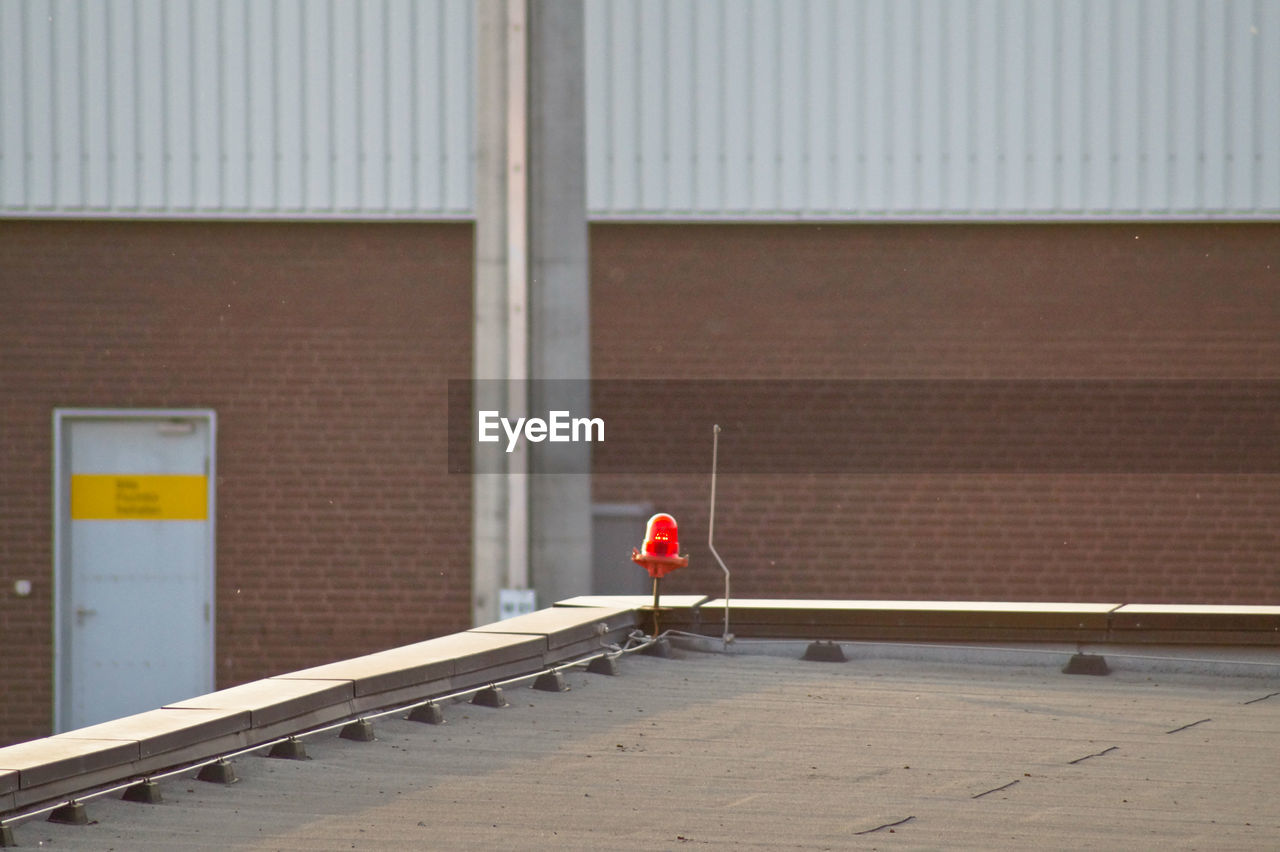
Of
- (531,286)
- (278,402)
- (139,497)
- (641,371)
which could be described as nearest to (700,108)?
(531,286)

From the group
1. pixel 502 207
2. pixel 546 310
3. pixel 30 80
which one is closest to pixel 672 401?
pixel 546 310

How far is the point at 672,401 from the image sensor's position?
1218 cm

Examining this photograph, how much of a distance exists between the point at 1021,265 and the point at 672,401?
9.80ft

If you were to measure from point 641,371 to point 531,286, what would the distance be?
111cm

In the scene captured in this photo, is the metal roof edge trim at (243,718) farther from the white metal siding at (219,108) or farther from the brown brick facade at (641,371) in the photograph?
the white metal siding at (219,108)

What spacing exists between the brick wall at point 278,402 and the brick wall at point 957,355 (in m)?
1.48

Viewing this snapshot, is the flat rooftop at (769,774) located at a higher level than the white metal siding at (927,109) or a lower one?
lower

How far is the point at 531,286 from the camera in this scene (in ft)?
39.3

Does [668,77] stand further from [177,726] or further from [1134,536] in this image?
[177,726]

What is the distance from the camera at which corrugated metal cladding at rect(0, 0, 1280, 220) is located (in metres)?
12.1

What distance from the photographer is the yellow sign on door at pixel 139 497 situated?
12.5 meters

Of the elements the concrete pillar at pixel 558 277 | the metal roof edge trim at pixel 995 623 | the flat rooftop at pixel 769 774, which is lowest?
the flat rooftop at pixel 769 774

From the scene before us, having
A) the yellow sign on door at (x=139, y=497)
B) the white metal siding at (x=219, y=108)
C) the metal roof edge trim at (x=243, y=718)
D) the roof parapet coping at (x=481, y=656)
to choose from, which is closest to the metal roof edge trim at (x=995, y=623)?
the roof parapet coping at (x=481, y=656)

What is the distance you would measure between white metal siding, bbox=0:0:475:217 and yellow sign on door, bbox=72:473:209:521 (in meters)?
2.17
